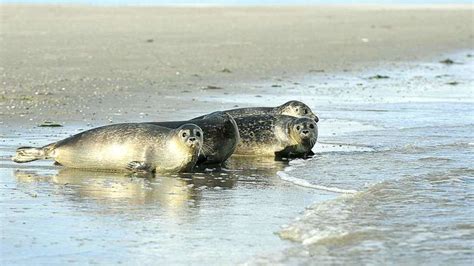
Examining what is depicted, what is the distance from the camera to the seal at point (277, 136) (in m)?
8.31

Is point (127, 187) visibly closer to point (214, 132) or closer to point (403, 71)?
point (214, 132)

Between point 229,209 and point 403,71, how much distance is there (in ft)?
33.0

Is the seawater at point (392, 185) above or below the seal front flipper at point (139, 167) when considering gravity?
below

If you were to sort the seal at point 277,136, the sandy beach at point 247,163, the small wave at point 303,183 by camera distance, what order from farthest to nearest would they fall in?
the seal at point 277,136 < the small wave at point 303,183 < the sandy beach at point 247,163

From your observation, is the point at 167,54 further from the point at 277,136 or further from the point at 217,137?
the point at 217,137

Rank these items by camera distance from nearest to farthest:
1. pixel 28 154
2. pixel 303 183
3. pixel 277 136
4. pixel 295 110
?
pixel 303 183
pixel 28 154
pixel 277 136
pixel 295 110

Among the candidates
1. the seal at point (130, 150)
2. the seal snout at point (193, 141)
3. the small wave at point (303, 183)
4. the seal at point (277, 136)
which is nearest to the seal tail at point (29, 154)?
the seal at point (130, 150)

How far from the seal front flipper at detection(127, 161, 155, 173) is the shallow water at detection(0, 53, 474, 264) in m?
0.15

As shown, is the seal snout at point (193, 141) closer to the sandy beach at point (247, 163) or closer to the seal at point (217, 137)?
the sandy beach at point (247, 163)

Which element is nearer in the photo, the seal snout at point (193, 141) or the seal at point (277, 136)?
the seal snout at point (193, 141)

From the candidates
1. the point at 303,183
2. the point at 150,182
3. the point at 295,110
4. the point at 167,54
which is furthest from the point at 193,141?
the point at 167,54

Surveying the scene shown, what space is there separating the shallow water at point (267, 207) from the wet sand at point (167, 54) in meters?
1.93

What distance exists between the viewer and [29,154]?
7.35 metres

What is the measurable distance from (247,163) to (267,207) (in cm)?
203
